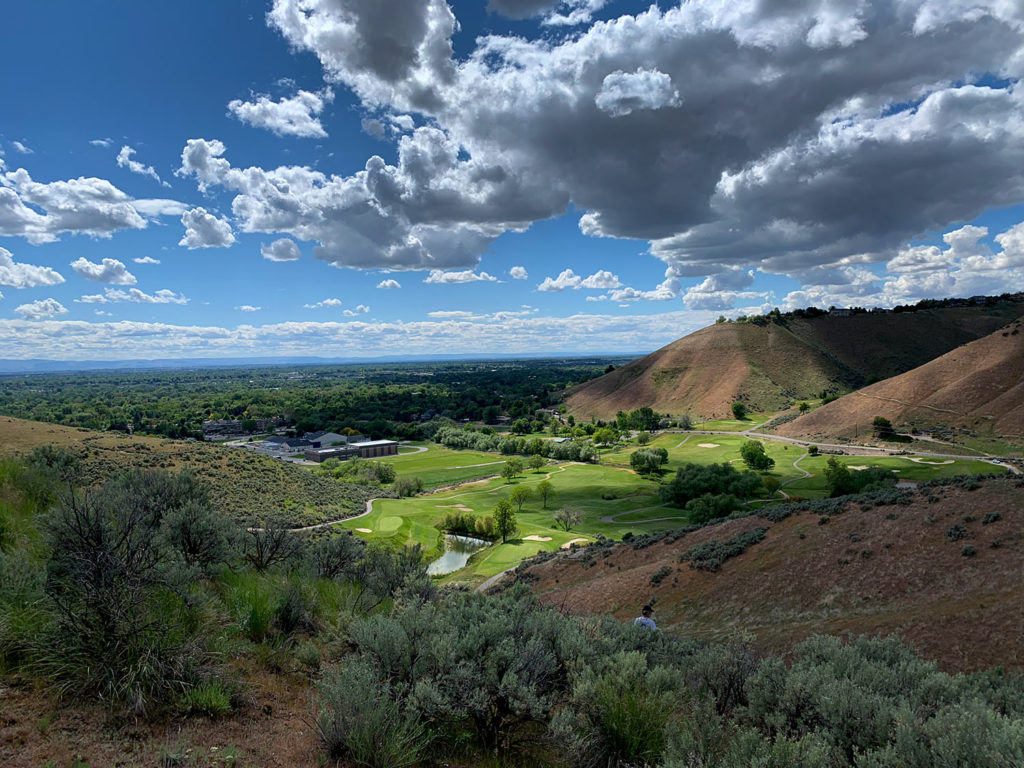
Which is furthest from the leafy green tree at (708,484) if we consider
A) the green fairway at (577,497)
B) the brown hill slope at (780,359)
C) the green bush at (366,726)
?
the brown hill slope at (780,359)

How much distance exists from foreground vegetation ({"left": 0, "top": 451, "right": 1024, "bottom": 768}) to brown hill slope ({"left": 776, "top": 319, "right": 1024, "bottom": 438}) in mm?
75590

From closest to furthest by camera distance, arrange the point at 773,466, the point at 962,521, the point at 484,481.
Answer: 1. the point at 962,521
2. the point at 773,466
3. the point at 484,481

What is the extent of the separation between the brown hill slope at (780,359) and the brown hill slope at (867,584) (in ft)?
312

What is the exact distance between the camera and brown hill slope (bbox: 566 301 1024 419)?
116 meters

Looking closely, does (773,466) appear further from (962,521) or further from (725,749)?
(725,749)

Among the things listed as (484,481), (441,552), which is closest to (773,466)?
(484,481)

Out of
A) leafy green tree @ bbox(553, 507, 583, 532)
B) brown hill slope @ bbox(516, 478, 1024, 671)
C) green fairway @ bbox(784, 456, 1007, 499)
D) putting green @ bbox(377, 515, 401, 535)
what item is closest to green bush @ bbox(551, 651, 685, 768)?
brown hill slope @ bbox(516, 478, 1024, 671)

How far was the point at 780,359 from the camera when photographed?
12325 centimetres

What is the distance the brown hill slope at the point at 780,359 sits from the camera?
116 metres

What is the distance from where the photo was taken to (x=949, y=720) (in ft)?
14.3

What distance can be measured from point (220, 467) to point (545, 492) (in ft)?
119

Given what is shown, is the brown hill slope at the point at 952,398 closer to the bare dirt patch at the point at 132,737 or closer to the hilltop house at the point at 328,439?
the bare dirt patch at the point at 132,737

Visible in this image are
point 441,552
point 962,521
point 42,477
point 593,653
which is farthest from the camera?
point 441,552

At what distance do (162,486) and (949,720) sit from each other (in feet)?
51.8
